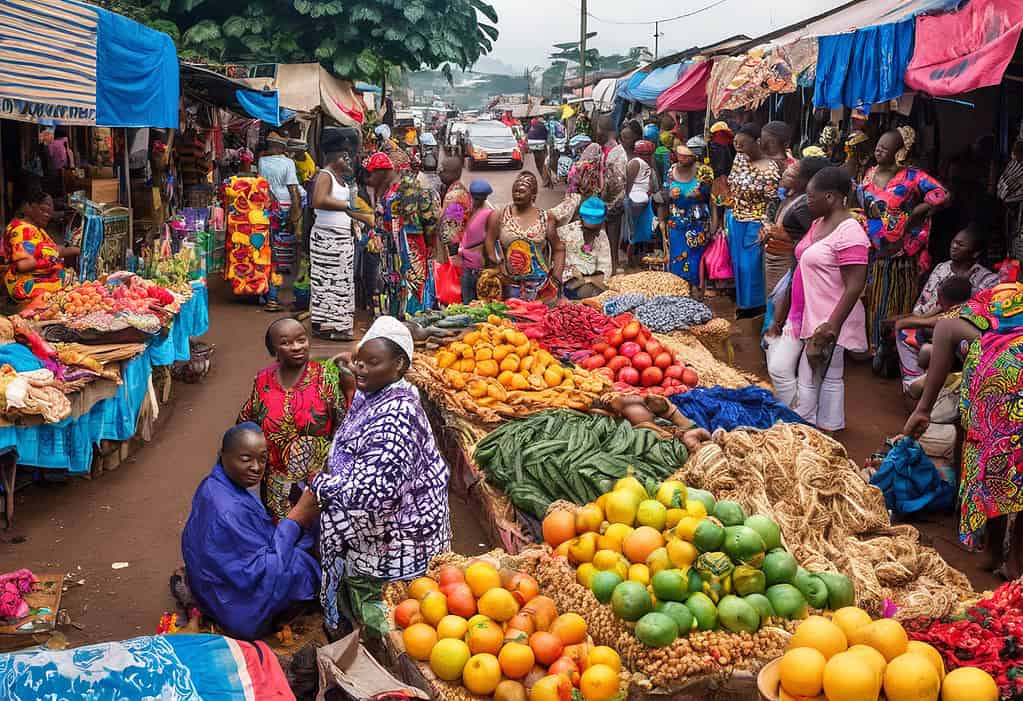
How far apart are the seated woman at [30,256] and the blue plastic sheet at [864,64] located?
6.41m

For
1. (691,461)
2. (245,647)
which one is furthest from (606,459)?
(245,647)

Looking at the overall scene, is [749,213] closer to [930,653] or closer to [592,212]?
[592,212]

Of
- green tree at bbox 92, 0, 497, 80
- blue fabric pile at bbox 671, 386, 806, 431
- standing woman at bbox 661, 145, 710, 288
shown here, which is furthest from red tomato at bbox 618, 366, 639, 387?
green tree at bbox 92, 0, 497, 80

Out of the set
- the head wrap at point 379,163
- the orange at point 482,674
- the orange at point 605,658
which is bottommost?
the orange at point 482,674

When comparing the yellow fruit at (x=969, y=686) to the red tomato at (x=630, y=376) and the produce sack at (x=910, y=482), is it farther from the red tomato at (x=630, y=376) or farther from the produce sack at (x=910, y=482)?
the red tomato at (x=630, y=376)

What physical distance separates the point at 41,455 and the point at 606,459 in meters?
3.29

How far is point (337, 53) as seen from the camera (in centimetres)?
1881

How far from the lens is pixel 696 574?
3.48m

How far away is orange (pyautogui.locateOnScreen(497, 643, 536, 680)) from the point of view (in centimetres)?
330

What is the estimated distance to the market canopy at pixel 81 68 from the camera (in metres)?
6.03

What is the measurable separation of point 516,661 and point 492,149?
2758 cm

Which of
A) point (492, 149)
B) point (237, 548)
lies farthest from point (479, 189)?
point (492, 149)

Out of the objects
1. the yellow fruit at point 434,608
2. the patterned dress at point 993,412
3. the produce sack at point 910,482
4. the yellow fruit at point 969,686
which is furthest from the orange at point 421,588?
the produce sack at point 910,482

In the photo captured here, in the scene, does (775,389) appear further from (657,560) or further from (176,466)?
(176,466)
